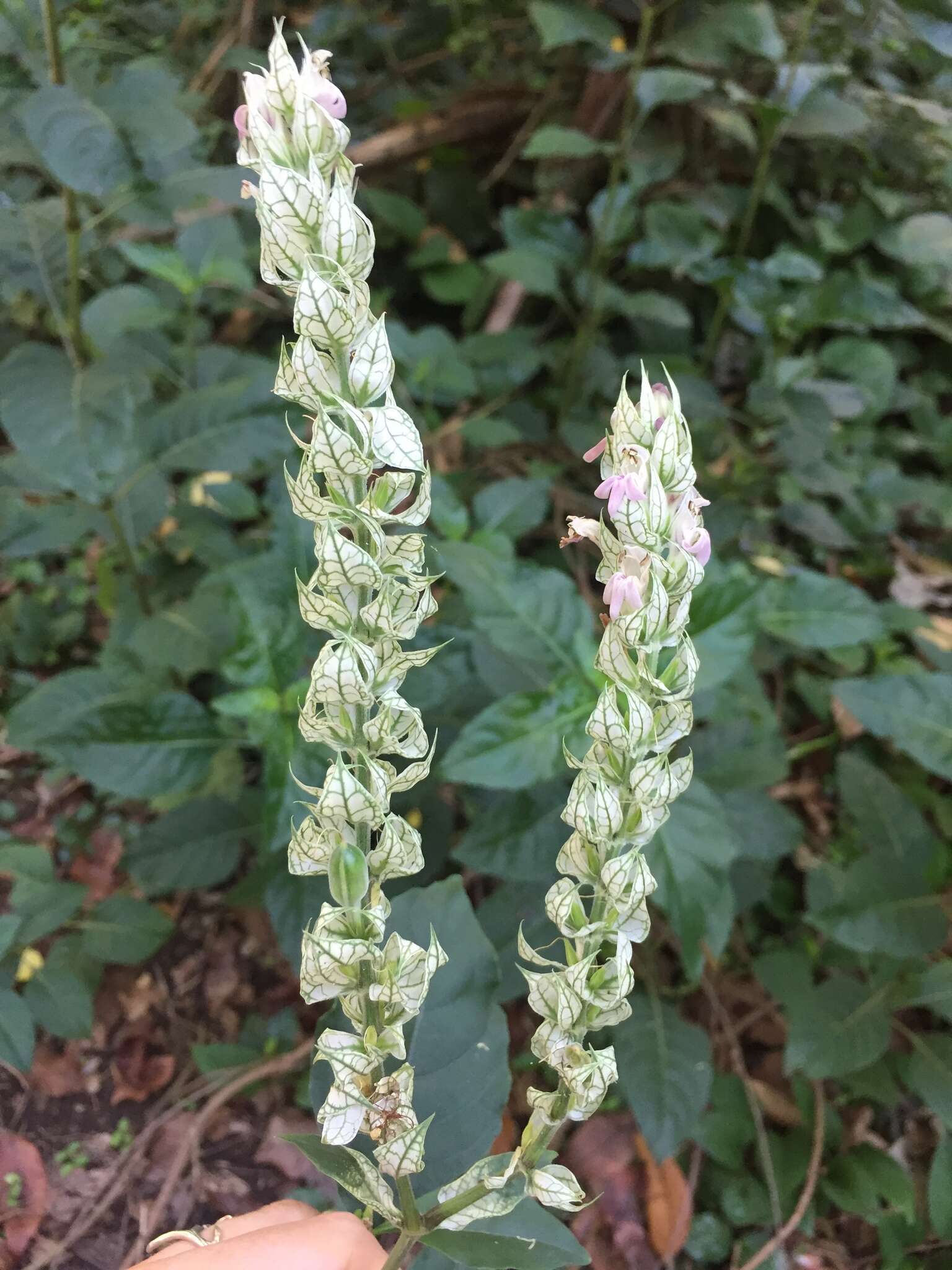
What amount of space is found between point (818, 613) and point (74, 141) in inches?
61.7

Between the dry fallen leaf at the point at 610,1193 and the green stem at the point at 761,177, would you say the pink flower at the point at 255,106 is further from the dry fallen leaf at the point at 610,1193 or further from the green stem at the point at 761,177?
the green stem at the point at 761,177

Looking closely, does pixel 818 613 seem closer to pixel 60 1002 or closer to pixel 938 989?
pixel 938 989

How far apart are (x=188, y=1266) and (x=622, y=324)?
2.45 meters

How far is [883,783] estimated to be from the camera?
A: 1.59m

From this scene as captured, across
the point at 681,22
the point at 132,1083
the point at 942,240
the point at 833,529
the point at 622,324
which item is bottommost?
the point at 132,1083

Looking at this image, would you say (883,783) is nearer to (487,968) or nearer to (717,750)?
(717,750)

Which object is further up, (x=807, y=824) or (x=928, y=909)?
(x=928, y=909)

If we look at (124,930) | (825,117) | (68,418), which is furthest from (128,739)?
(825,117)

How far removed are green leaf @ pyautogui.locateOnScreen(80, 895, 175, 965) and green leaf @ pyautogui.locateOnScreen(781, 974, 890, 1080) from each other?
3.76ft

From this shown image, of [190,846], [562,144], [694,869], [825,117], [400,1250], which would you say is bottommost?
[190,846]

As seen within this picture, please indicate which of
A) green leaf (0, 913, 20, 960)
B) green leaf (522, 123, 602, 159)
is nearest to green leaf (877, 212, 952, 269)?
green leaf (522, 123, 602, 159)

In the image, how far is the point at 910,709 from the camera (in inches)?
57.6

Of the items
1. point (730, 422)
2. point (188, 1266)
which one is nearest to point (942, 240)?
point (730, 422)

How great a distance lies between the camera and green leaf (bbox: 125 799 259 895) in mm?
1423
